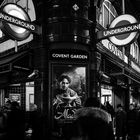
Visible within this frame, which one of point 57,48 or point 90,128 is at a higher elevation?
point 57,48

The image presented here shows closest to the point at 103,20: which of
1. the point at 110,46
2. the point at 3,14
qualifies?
the point at 110,46

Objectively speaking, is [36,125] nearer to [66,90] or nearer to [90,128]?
[66,90]

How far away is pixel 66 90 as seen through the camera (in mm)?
11125

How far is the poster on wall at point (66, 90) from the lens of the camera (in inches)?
435

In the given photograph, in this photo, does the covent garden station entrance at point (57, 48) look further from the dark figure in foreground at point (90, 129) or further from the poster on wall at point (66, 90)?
the dark figure in foreground at point (90, 129)

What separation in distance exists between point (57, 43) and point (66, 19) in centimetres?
92

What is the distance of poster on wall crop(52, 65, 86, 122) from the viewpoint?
1105cm

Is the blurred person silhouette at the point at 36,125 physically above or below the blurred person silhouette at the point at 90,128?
below

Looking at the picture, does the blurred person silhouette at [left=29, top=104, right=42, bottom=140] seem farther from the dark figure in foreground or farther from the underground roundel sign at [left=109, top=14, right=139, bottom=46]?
the underground roundel sign at [left=109, top=14, right=139, bottom=46]

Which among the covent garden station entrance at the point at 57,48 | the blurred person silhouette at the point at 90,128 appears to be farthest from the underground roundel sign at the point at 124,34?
the blurred person silhouette at the point at 90,128

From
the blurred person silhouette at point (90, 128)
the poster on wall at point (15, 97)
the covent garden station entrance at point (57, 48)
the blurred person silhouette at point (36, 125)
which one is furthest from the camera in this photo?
the poster on wall at point (15, 97)

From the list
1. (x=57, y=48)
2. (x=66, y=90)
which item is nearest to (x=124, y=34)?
(x=57, y=48)

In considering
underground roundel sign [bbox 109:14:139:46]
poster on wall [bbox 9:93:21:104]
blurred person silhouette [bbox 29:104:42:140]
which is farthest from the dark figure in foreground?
poster on wall [bbox 9:93:21:104]

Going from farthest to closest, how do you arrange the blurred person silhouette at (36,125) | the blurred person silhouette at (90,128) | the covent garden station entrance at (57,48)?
1. the covent garden station entrance at (57,48)
2. the blurred person silhouette at (36,125)
3. the blurred person silhouette at (90,128)
